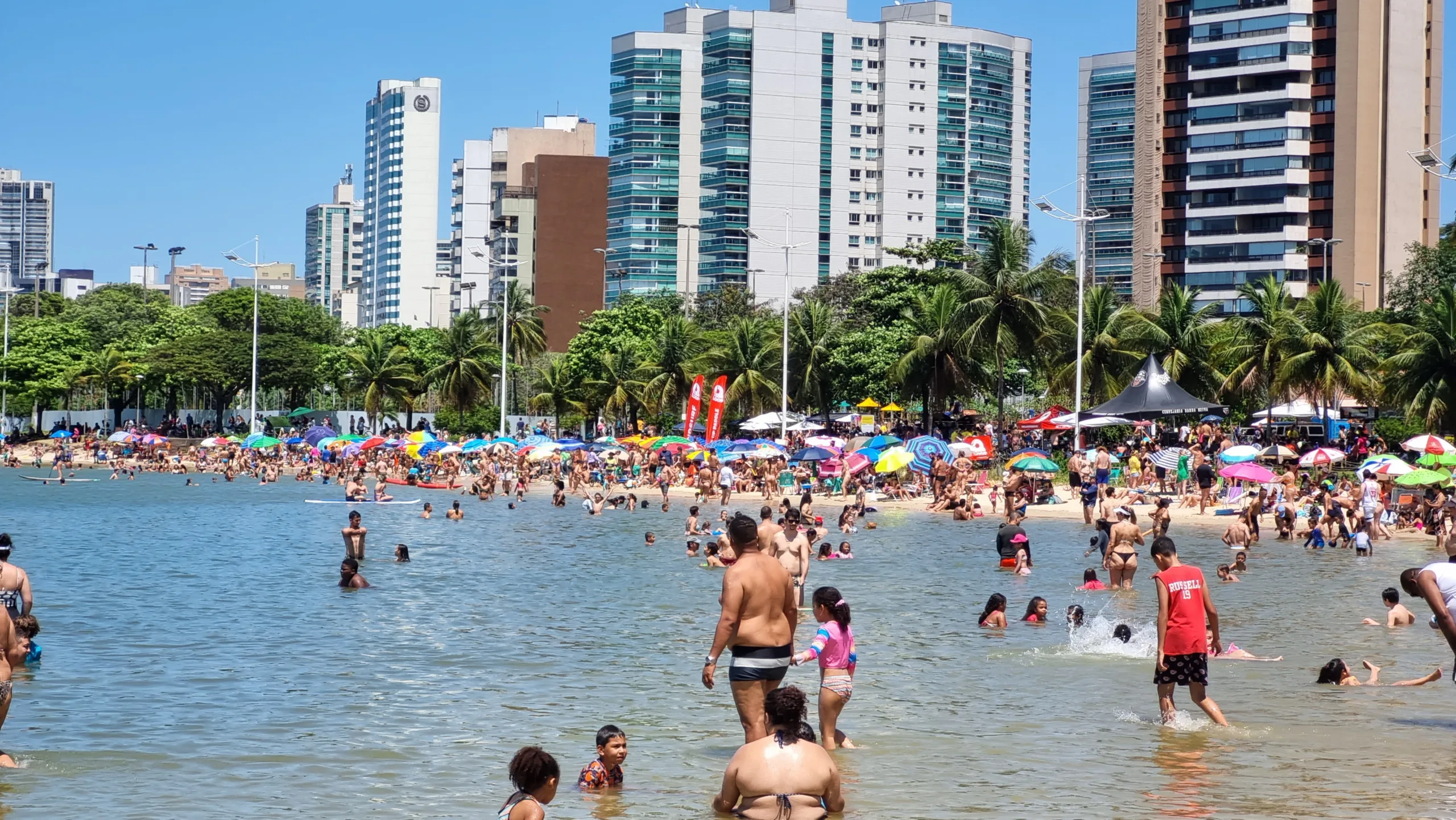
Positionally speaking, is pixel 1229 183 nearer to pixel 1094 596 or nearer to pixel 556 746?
pixel 1094 596

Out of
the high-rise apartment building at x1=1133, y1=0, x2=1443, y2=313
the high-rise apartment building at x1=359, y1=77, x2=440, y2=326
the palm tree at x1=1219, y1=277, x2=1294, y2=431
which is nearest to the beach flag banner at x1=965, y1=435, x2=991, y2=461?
the palm tree at x1=1219, y1=277, x2=1294, y2=431

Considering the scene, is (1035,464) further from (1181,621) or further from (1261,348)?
(1181,621)

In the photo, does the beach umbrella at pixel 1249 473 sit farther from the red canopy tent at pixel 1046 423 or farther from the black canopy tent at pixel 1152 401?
the red canopy tent at pixel 1046 423

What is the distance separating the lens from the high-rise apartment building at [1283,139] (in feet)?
269

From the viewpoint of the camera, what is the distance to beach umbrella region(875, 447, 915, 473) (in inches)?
1699

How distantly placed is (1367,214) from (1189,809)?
80.0 m

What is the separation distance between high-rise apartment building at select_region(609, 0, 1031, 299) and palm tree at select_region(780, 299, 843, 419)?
51.1 m

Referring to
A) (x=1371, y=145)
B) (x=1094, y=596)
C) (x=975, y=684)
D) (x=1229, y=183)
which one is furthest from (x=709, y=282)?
(x=975, y=684)

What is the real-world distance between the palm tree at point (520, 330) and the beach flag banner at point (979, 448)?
121 feet

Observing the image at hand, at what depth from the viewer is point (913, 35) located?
12194 centimetres

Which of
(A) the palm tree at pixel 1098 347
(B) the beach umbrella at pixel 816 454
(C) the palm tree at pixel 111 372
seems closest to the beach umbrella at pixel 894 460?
(B) the beach umbrella at pixel 816 454

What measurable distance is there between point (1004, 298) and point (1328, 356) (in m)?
10.6

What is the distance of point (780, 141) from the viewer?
11906 cm

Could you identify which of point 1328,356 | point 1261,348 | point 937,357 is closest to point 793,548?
point 1328,356
